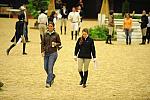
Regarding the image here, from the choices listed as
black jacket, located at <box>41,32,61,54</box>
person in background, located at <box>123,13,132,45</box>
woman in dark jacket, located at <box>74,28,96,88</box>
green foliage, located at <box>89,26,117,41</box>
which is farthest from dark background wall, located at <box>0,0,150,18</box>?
black jacket, located at <box>41,32,61,54</box>

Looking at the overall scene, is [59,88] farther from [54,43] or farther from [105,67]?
[105,67]

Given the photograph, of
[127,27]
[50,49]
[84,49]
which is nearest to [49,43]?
[50,49]

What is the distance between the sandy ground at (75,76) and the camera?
12.0m

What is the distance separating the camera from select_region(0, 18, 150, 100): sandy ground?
1201 centimetres

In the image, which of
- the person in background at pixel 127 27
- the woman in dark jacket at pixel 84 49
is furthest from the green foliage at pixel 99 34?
the woman in dark jacket at pixel 84 49

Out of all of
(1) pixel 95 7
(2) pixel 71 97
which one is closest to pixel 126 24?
(2) pixel 71 97

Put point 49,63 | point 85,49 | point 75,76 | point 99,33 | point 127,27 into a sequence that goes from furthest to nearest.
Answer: point 99,33 < point 127,27 < point 75,76 < point 85,49 < point 49,63

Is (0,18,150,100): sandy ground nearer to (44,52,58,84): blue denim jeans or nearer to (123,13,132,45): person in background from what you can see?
(44,52,58,84): blue denim jeans

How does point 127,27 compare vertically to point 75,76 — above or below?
above

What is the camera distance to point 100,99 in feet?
37.8

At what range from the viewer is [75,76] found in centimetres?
1496

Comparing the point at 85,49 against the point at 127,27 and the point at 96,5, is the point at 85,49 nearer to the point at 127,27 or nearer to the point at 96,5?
the point at 127,27

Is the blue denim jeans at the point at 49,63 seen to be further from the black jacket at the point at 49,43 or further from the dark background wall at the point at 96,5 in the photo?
the dark background wall at the point at 96,5

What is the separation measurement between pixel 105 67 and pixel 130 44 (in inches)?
349
